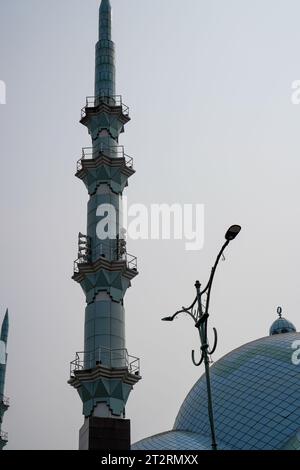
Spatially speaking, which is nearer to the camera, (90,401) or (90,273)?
(90,401)

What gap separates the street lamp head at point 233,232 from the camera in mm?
20108

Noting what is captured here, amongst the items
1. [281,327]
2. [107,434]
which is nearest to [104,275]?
[107,434]

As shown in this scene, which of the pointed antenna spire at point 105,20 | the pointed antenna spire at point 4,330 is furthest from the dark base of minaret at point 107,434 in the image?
the pointed antenna spire at point 4,330

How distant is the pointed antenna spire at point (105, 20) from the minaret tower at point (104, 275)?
18 centimetres

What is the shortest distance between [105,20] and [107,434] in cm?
3318

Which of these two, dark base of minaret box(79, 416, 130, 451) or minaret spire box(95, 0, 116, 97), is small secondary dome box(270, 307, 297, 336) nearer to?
minaret spire box(95, 0, 116, 97)

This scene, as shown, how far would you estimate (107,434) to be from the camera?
28953mm

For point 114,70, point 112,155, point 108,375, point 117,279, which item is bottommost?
point 108,375

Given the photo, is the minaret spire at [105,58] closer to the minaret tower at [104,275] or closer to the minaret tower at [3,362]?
the minaret tower at [104,275]

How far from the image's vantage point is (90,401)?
35.0 metres

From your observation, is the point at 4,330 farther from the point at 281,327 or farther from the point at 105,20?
the point at 105,20
